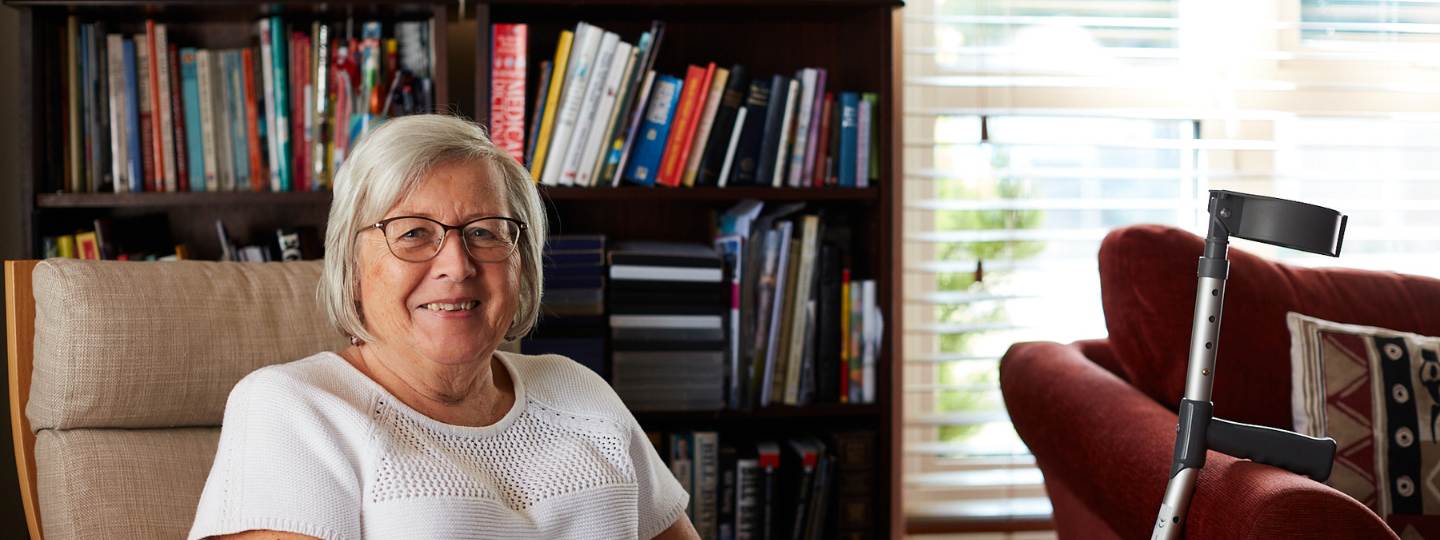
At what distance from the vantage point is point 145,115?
2068 mm

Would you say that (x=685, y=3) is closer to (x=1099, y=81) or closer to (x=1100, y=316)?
(x=1099, y=81)

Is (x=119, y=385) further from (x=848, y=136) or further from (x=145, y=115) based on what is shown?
(x=848, y=136)

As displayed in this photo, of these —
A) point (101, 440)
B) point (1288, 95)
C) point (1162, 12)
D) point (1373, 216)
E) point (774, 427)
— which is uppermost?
point (1162, 12)

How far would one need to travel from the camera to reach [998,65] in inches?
97.9

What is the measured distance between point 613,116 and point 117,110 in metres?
0.86

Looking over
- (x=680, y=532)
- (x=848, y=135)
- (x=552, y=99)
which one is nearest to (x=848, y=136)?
(x=848, y=135)

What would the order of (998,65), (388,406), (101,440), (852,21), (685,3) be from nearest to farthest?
(388,406), (101,440), (685,3), (852,21), (998,65)

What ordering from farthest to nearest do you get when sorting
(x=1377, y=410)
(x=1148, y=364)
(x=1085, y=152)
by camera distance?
(x=1085, y=152) < (x=1148, y=364) < (x=1377, y=410)

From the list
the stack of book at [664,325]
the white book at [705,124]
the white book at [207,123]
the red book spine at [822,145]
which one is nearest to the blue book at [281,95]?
the white book at [207,123]

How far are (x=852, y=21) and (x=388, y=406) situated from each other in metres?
1.39

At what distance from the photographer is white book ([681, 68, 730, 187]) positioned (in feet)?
6.98

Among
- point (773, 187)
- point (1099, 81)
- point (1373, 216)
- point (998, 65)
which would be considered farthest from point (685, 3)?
point (1373, 216)

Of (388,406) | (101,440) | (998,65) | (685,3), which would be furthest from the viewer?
(998,65)

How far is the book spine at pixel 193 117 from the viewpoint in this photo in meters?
2.08
